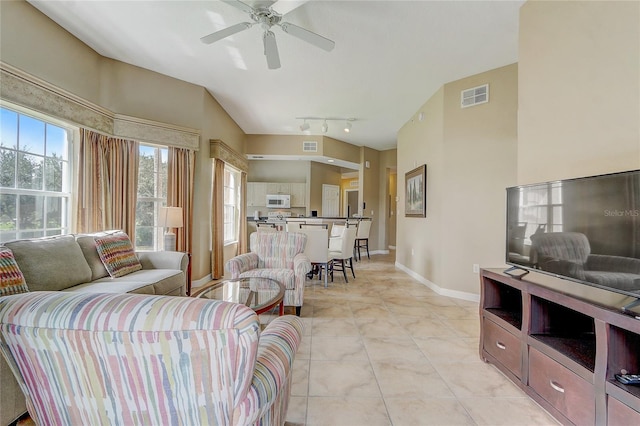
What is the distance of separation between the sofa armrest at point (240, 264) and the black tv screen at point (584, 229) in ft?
8.23

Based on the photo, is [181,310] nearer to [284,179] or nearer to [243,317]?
[243,317]

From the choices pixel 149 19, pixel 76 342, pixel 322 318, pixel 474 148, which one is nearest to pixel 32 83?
pixel 149 19

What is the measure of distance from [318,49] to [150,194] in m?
2.95

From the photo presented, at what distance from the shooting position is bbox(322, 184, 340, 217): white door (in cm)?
818

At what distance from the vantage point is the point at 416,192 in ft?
15.9

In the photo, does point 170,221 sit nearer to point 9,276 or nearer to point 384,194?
point 9,276

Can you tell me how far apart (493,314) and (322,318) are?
1.61m

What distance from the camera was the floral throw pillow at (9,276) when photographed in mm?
1686

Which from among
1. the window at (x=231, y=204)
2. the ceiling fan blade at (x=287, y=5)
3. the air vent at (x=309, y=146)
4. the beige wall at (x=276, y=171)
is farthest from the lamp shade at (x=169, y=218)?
the beige wall at (x=276, y=171)

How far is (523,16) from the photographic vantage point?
2369 mm

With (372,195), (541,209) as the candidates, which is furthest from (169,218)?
(372,195)

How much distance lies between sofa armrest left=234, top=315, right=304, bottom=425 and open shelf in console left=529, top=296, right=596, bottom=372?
1.47m

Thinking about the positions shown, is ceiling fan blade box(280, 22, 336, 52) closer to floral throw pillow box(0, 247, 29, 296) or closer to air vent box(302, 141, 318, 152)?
floral throw pillow box(0, 247, 29, 296)

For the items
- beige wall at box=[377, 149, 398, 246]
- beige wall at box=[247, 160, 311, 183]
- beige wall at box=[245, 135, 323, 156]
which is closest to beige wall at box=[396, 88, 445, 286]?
beige wall at box=[377, 149, 398, 246]
